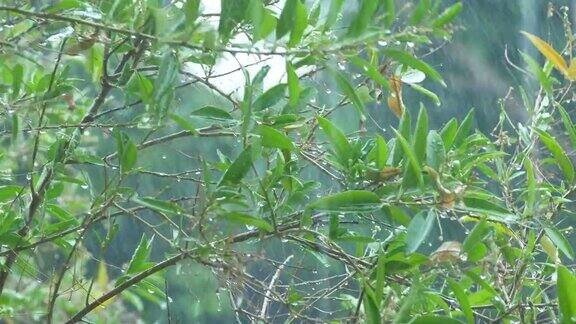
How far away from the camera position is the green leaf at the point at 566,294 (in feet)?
2.65

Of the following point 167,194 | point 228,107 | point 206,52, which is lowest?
point 167,194

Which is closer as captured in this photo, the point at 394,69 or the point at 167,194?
the point at 394,69

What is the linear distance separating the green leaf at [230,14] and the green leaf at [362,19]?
9 cm

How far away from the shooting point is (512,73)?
1780 mm

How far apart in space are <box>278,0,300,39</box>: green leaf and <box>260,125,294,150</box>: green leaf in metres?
0.11

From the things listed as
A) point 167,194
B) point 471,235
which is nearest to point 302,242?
point 471,235

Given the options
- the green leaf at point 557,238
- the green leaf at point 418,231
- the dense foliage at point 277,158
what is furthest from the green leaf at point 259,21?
the green leaf at point 557,238

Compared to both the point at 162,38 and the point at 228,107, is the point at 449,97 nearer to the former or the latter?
the point at 228,107

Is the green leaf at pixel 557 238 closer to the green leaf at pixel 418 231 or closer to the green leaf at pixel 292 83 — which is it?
the green leaf at pixel 418 231

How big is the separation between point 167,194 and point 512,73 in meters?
0.76

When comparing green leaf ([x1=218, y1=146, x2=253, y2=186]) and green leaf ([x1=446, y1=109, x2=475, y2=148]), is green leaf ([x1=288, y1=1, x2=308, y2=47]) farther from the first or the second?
green leaf ([x1=446, y1=109, x2=475, y2=148])

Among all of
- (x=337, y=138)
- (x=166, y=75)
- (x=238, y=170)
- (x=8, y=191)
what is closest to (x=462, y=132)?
(x=337, y=138)

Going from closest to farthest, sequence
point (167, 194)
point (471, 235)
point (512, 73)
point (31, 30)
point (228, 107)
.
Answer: point (471, 235) → point (31, 30) → point (228, 107) → point (167, 194) → point (512, 73)

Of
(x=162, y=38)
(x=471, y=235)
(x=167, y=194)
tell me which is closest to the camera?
(x=162, y=38)
